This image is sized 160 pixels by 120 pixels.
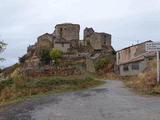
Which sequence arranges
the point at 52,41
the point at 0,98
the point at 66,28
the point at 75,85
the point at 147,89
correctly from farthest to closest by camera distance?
the point at 66,28
the point at 52,41
the point at 75,85
the point at 0,98
the point at 147,89

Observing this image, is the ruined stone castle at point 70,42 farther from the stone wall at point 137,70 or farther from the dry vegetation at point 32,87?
the dry vegetation at point 32,87

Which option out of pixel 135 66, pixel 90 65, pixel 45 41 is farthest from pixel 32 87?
pixel 45 41

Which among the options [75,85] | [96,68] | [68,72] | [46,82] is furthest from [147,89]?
[96,68]

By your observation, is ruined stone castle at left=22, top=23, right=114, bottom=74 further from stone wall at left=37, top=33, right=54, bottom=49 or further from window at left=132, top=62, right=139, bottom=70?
window at left=132, top=62, right=139, bottom=70

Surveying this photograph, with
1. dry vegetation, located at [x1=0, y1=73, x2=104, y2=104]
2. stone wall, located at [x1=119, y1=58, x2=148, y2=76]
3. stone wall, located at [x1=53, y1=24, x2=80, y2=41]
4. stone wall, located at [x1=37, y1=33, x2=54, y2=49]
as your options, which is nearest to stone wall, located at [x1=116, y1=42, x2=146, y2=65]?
stone wall, located at [x1=119, y1=58, x2=148, y2=76]

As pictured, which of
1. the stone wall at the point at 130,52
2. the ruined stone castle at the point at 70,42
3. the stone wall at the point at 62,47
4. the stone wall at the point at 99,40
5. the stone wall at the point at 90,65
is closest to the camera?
the stone wall at the point at 130,52

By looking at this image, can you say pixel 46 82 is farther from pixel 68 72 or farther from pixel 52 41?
pixel 52 41

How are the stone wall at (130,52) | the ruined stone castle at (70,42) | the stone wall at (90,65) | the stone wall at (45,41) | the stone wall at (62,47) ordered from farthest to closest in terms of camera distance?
the stone wall at (45,41), the ruined stone castle at (70,42), the stone wall at (62,47), the stone wall at (90,65), the stone wall at (130,52)

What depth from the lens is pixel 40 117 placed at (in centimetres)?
527

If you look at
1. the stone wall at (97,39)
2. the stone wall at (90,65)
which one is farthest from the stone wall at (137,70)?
the stone wall at (97,39)

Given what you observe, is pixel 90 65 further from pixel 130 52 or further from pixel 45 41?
pixel 45 41

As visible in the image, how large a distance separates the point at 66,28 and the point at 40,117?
5041 centimetres

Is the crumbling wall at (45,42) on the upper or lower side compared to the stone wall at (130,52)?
upper

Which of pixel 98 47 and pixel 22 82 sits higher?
pixel 98 47
